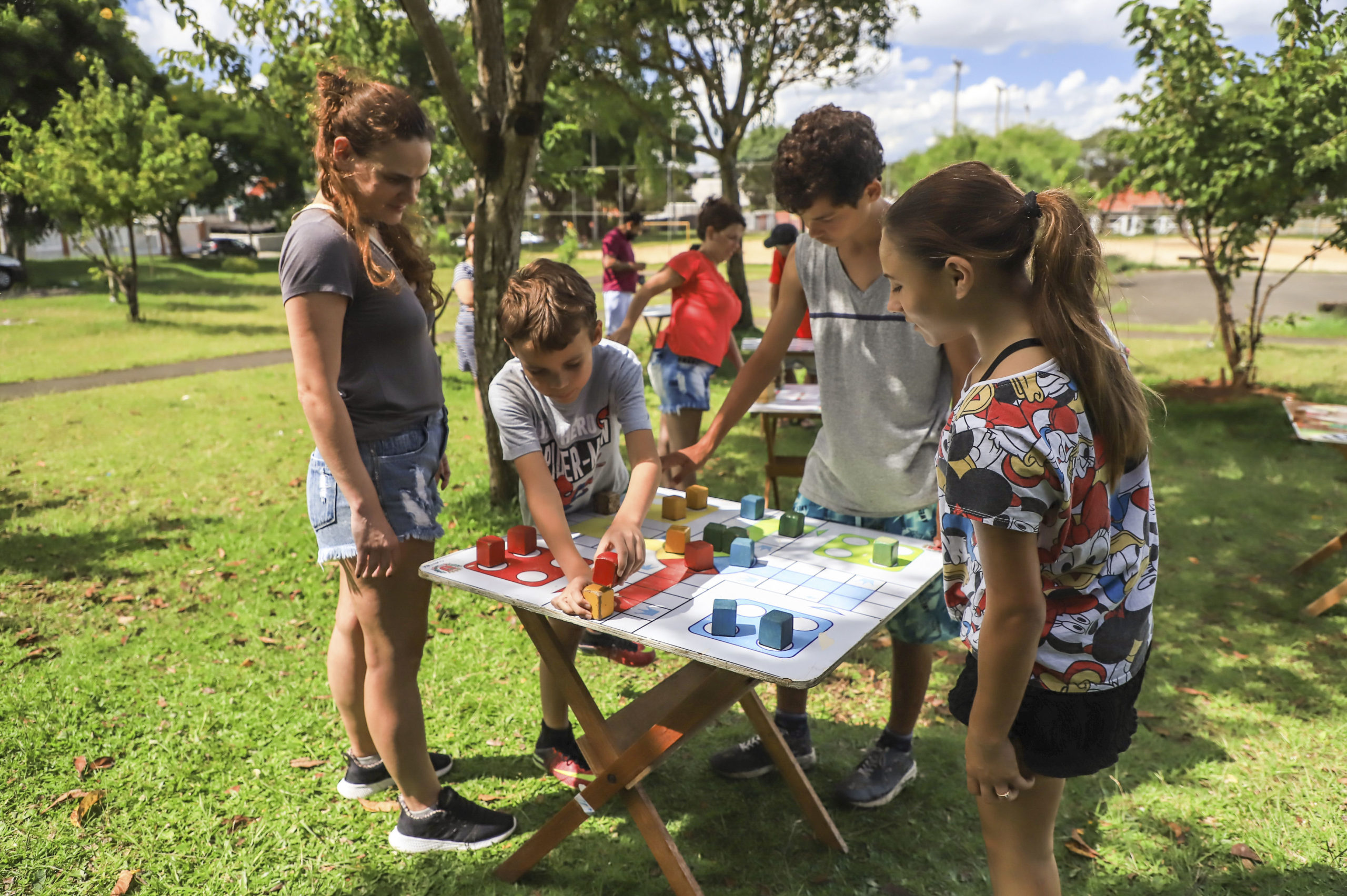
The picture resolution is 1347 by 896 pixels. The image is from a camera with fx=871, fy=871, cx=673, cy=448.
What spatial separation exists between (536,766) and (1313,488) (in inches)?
246

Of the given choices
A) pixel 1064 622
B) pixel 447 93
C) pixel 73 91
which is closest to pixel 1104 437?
pixel 1064 622

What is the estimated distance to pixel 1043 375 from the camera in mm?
1396

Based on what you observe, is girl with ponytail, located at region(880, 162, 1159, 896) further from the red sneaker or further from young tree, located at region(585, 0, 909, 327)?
young tree, located at region(585, 0, 909, 327)

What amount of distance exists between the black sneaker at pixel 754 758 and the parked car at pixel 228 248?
1531 inches

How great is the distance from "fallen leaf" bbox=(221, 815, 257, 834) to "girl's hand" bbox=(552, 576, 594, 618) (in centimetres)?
148

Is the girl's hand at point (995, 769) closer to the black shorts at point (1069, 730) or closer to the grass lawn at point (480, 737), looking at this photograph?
the black shorts at point (1069, 730)

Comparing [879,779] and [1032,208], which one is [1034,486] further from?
[879,779]

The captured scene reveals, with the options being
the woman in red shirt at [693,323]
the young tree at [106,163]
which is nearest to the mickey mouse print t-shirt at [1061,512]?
the woman in red shirt at [693,323]

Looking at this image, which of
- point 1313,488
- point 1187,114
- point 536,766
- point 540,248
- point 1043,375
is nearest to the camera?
point 1043,375

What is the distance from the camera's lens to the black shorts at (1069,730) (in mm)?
1535

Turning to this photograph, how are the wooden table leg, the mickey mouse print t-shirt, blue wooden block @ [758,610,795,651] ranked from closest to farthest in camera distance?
the mickey mouse print t-shirt < blue wooden block @ [758,610,795,651] < the wooden table leg

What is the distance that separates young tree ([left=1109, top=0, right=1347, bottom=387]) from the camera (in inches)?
284

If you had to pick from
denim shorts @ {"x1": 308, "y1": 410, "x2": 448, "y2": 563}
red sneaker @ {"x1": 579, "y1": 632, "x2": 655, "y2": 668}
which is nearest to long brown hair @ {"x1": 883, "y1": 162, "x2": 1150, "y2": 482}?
denim shorts @ {"x1": 308, "y1": 410, "x2": 448, "y2": 563}

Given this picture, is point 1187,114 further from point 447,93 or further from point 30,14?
point 30,14
